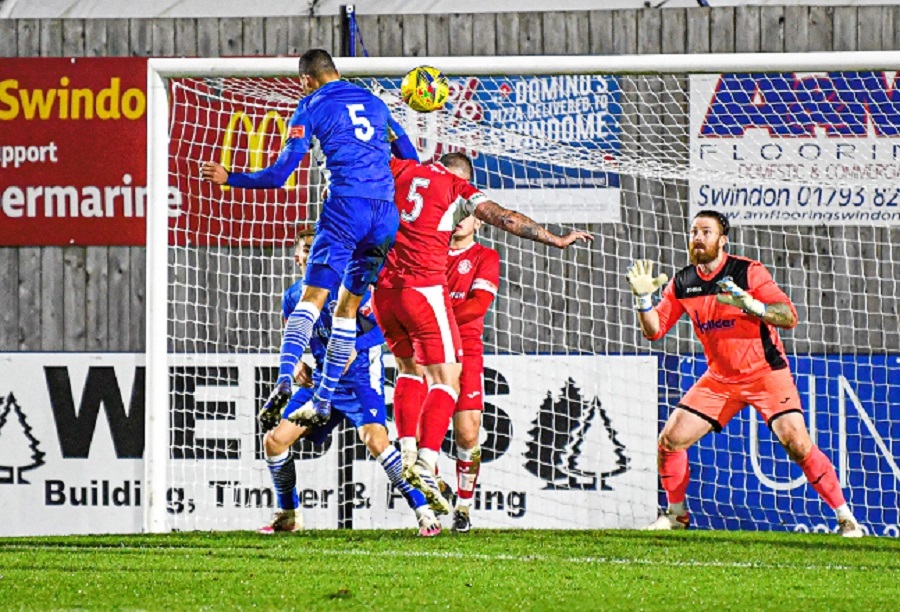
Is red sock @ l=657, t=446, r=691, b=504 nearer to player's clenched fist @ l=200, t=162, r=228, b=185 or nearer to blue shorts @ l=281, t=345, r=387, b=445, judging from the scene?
blue shorts @ l=281, t=345, r=387, b=445

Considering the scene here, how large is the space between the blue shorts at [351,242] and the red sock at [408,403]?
0.93 metres

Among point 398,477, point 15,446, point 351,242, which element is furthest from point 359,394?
point 15,446

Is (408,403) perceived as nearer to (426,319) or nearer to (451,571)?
(426,319)

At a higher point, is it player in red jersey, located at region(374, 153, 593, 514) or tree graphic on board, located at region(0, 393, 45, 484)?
player in red jersey, located at region(374, 153, 593, 514)

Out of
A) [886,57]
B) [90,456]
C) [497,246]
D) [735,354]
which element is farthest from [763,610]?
[90,456]

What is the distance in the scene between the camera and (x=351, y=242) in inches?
285

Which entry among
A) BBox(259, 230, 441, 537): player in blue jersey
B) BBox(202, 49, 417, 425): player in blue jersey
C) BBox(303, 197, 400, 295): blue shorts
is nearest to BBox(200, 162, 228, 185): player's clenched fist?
BBox(202, 49, 417, 425): player in blue jersey

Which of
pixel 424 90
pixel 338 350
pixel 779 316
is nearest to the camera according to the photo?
pixel 338 350

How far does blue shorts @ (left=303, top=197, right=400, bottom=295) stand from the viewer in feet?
23.6

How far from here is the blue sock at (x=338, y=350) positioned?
7.29 metres

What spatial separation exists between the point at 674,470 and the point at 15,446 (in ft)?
15.6

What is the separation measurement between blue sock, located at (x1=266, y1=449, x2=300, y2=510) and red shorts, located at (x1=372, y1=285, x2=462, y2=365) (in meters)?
1.15

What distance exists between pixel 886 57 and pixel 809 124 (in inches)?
76.8

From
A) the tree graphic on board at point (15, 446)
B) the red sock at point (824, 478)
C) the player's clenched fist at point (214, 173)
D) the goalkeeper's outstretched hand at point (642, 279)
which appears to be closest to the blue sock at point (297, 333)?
the player's clenched fist at point (214, 173)
